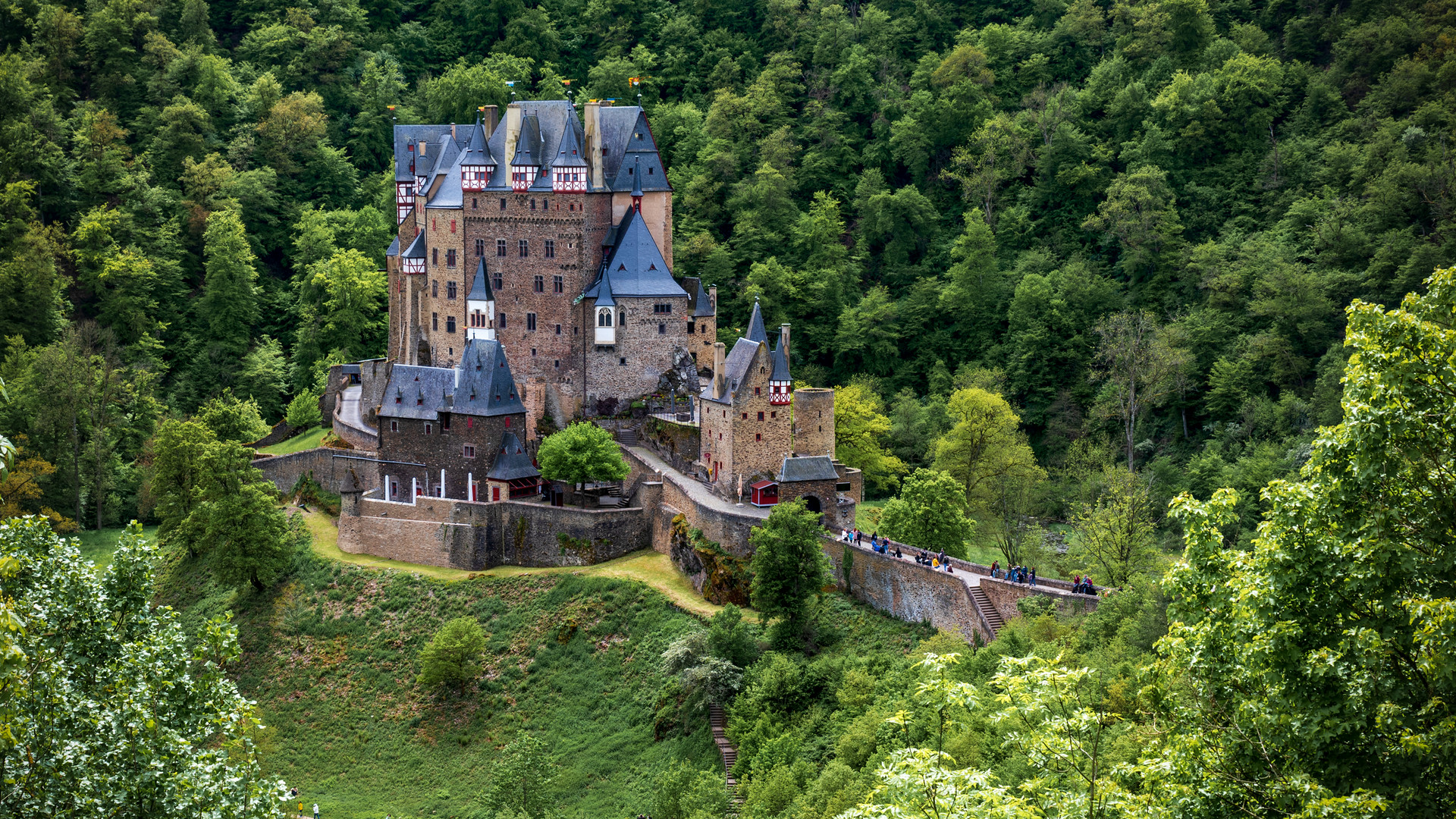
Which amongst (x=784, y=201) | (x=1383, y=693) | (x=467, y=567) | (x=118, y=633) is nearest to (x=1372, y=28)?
(x=784, y=201)

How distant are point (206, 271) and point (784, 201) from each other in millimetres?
32610

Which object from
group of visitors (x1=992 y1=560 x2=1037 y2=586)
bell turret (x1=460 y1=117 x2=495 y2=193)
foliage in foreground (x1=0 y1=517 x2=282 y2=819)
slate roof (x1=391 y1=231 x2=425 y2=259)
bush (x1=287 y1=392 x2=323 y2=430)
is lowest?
group of visitors (x1=992 y1=560 x2=1037 y2=586)

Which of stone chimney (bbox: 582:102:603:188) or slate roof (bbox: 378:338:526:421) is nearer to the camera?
slate roof (bbox: 378:338:526:421)

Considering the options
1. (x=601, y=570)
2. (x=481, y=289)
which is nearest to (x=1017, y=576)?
(x=601, y=570)

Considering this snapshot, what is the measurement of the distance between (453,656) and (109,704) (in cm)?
3147

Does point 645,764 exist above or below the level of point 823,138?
below

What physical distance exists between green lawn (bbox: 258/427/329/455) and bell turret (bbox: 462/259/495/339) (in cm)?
1259

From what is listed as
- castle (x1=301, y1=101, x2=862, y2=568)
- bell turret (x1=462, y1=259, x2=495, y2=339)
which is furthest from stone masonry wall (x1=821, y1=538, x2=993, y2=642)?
bell turret (x1=462, y1=259, x2=495, y2=339)

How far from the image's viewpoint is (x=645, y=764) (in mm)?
44125

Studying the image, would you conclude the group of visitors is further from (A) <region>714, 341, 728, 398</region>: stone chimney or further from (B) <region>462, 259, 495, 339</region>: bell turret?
(B) <region>462, 259, 495, 339</region>: bell turret

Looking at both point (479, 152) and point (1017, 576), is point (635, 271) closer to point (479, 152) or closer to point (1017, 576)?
point (479, 152)

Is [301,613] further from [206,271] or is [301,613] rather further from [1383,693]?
[1383,693]

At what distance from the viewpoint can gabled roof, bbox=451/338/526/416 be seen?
57.3 m

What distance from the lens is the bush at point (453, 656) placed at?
49.8 m
